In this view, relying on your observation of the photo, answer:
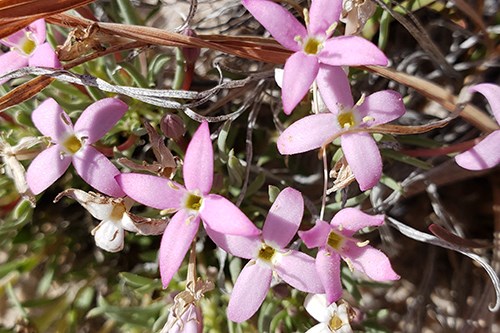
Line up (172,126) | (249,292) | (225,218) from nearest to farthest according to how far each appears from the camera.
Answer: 1. (225,218)
2. (249,292)
3. (172,126)

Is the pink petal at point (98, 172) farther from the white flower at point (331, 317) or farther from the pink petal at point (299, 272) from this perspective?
the white flower at point (331, 317)

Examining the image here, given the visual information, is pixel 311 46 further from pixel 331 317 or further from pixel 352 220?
pixel 331 317

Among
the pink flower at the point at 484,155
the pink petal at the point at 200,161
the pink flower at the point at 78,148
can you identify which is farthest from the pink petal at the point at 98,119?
the pink flower at the point at 484,155

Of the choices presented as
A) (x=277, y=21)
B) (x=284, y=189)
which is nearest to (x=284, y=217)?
(x=284, y=189)

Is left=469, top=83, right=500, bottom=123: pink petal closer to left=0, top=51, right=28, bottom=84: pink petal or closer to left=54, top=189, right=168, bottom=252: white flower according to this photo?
left=54, top=189, right=168, bottom=252: white flower

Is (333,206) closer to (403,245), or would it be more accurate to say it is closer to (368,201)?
(368,201)

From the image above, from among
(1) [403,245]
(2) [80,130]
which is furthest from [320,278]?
(1) [403,245]

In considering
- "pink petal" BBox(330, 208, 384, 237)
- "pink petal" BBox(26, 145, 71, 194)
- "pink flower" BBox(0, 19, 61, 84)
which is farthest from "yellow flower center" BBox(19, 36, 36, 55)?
"pink petal" BBox(330, 208, 384, 237)
